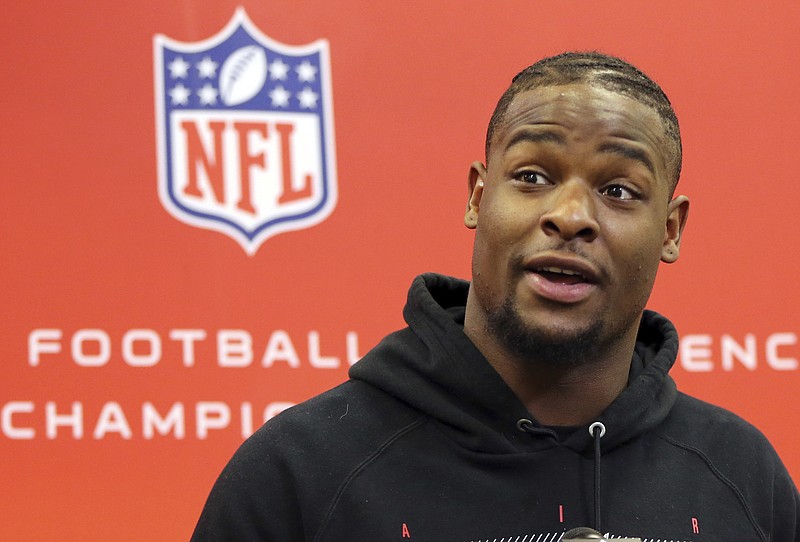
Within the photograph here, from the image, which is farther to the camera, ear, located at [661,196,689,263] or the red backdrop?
the red backdrop

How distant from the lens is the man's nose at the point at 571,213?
1094 mm

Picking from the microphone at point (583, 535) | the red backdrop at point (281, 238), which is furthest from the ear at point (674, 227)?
the red backdrop at point (281, 238)

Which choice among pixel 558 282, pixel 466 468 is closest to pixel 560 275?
pixel 558 282

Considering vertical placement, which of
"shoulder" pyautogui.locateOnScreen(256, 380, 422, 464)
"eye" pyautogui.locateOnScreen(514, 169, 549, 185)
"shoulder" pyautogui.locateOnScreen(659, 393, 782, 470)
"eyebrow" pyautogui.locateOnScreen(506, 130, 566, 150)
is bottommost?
"shoulder" pyautogui.locateOnScreen(659, 393, 782, 470)

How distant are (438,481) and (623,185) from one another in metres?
0.35

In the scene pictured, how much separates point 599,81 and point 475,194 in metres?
0.19

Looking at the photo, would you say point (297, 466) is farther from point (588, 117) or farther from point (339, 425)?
point (588, 117)

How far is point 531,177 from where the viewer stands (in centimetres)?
115

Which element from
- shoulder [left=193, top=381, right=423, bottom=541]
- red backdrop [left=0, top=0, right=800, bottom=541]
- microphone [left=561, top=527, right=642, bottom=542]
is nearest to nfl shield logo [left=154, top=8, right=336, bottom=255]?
red backdrop [left=0, top=0, right=800, bottom=541]

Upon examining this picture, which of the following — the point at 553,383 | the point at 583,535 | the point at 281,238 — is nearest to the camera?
the point at 583,535

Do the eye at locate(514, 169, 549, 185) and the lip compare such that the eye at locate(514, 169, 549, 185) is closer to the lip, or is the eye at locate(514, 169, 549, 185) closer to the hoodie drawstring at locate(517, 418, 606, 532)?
the lip

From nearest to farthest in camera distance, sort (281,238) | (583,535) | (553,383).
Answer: (583,535) → (553,383) → (281,238)

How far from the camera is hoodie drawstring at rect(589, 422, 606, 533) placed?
3.64ft

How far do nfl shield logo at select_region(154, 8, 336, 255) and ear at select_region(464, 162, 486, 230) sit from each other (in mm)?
627
